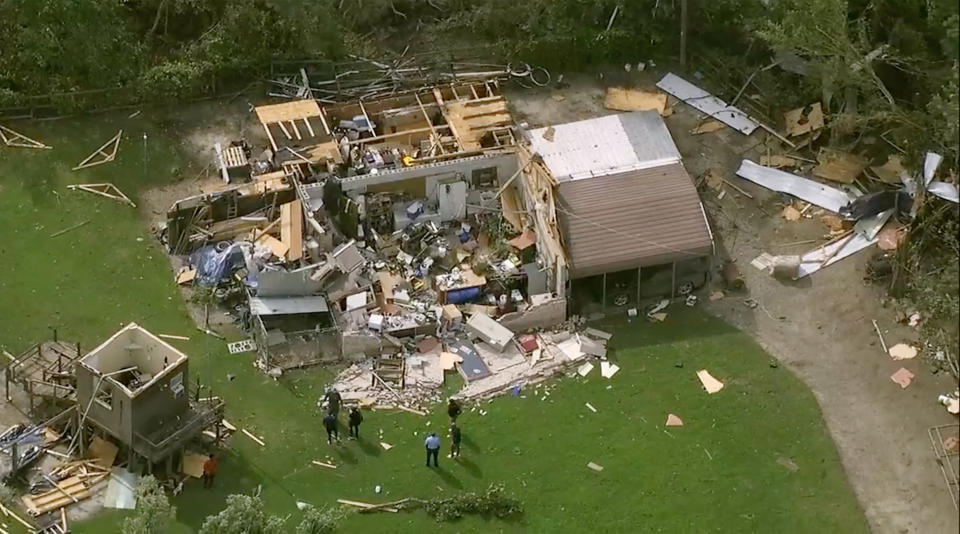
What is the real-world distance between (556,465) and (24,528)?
13.2 m

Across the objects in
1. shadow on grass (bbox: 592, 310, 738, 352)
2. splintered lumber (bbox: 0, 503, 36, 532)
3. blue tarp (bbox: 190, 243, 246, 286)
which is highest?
blue tarp (bbox: 190, 243, 246, 286)

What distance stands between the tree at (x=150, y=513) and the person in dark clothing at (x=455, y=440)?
748 cm

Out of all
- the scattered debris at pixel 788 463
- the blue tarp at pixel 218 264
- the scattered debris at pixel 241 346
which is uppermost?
the blue tarp at pixel 218 264

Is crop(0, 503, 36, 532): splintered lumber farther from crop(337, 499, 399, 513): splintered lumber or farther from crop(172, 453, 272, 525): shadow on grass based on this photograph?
crop(337, 499, 399, 513): splintered lumber

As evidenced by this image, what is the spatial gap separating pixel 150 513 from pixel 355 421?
7763 millimetres

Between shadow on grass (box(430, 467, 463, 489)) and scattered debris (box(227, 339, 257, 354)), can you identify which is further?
scattered debris (box(227, 339, 257, 354))

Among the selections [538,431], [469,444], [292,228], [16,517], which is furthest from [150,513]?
[292,228]

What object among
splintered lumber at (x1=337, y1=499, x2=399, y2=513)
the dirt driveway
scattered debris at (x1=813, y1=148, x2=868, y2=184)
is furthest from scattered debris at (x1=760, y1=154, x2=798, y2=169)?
splintered lumber at (x1=337, y1=499, x2=399, y2=513)

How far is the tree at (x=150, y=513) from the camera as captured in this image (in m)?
30.6

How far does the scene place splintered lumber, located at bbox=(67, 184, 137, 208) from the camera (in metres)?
44.8

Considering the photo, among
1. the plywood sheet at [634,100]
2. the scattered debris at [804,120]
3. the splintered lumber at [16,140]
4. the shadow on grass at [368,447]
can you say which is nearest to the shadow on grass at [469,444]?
the shadow on grass at [368,447]

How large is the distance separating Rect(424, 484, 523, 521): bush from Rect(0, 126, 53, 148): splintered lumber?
19200 millimetres

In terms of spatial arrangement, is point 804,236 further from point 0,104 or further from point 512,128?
point 0,104

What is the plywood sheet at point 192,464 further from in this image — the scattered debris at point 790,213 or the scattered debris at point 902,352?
the scattered debris at point 790,213
